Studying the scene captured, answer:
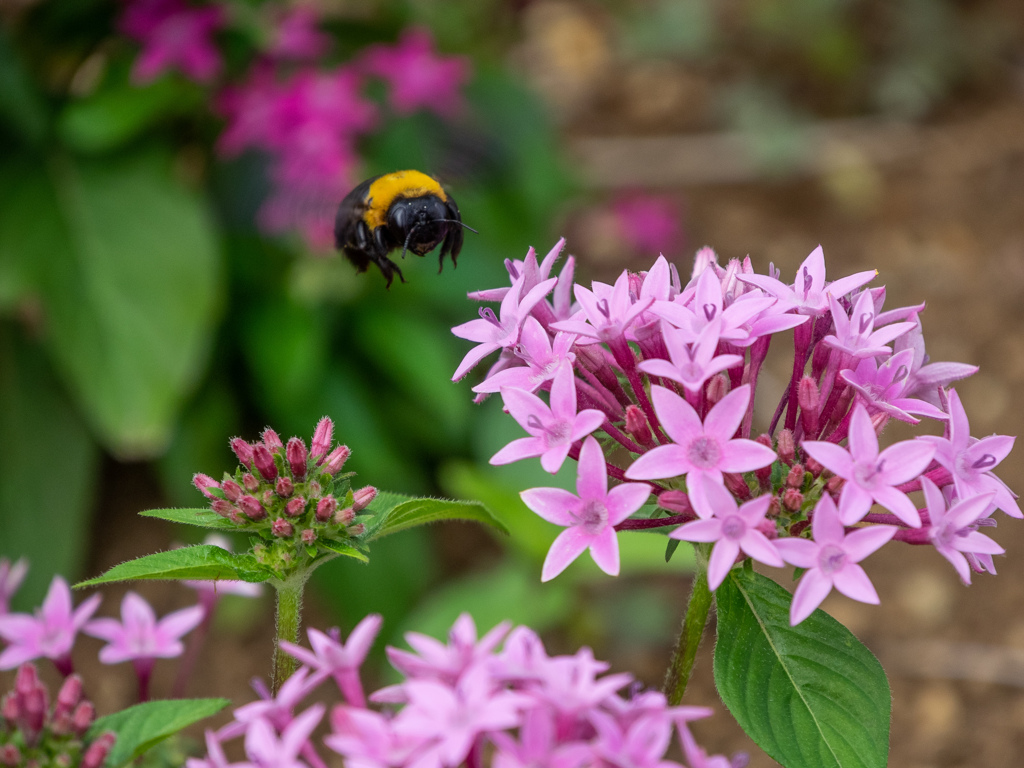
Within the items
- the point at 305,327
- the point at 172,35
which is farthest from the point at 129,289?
the point at 172,35

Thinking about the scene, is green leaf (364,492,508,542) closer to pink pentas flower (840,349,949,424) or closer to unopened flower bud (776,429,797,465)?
unopened flower bud (776,429,797,465)

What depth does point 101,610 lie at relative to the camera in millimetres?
3635

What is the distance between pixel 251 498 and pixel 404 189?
0.71 meters

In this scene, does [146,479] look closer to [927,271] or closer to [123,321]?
[123,321]

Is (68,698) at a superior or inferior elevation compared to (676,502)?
inferior

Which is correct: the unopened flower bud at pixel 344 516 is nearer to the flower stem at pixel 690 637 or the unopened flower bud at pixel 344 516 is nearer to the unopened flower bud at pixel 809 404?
the flower stem at pixel 690 637

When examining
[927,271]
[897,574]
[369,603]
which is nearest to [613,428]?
[369,603]

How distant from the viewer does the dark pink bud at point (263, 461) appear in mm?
1281

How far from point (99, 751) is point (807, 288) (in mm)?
973

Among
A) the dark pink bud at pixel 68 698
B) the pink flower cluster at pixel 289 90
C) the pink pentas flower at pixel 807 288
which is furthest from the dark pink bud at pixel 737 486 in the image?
the pink flower cluster at pixel 289 90

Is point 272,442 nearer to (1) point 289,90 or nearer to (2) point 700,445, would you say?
(2) point 700,445

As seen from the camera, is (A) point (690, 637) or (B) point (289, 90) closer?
(A) point (690, 637)

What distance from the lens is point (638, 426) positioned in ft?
4.06

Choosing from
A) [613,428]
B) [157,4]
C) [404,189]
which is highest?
[157,4]
